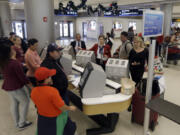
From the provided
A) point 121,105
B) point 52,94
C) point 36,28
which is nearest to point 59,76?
point 52,94

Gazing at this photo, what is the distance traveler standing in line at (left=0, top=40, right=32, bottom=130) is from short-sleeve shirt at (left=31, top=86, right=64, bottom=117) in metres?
0.82

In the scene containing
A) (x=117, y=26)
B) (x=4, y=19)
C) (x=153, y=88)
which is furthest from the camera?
(x=117, y=26)

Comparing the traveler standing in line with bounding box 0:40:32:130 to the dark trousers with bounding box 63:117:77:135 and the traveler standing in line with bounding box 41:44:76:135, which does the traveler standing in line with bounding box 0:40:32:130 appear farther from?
the dark trousers with bounding box 63:117:77:135

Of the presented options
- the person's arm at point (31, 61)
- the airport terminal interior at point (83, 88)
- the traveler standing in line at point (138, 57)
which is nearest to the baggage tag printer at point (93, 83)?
the airport terminal interior at point (83, 88)

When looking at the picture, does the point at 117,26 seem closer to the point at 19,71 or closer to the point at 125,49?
the point at 125,49

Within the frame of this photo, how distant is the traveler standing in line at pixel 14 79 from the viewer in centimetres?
217

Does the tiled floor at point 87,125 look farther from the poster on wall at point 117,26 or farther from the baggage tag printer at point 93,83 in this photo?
the poster on wall at point 117,26

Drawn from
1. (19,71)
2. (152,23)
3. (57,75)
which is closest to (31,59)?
(19,71)

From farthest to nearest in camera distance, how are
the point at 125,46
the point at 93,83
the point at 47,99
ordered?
the point at 125,46
the point at 93,83
the point at 47,99

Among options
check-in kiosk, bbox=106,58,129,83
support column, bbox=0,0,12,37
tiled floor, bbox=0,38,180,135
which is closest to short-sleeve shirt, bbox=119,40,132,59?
check-in kiosk, bbox=106,58,129,83

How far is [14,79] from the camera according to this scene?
232cm

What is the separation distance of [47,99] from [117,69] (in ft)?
4.11

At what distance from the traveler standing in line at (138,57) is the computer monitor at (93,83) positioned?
1.31 metres

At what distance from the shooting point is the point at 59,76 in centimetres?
200
